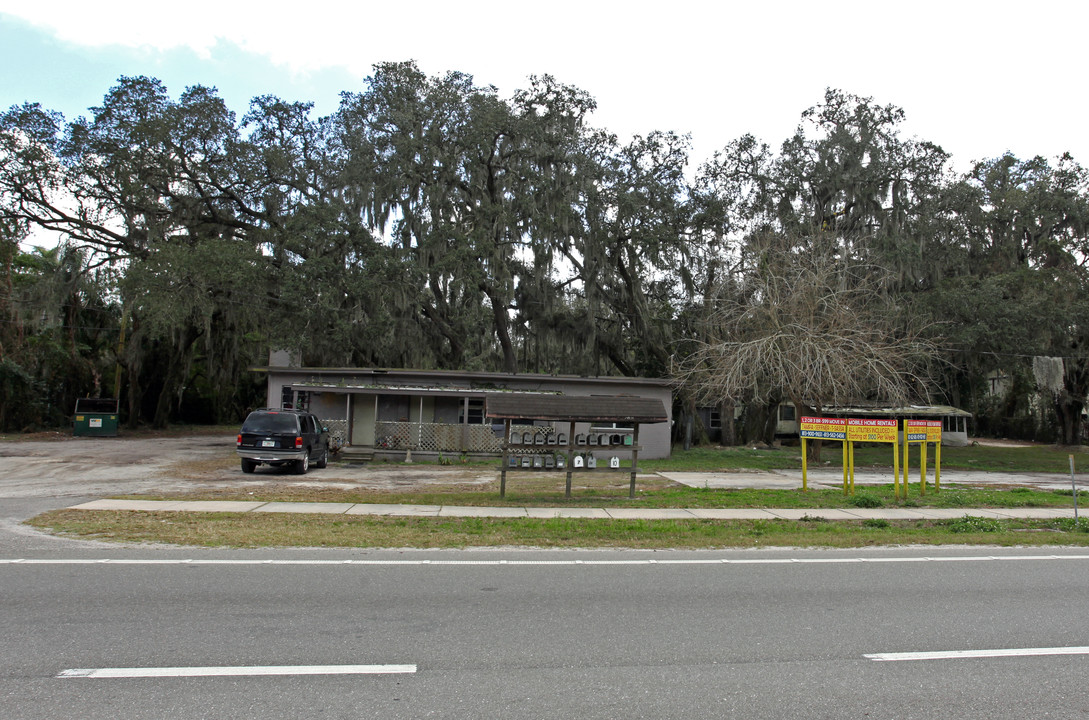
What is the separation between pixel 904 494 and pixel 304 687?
14165 mm

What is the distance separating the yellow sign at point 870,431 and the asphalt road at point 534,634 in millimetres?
6795

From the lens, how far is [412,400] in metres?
25.7

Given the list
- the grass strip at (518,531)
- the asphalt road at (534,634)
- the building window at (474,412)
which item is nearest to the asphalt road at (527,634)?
the asphalt road at (534,634)

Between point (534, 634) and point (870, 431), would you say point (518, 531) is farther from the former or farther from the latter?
point (870, 431)

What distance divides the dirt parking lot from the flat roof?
435 cm

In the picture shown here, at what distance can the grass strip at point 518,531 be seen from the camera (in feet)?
31.7

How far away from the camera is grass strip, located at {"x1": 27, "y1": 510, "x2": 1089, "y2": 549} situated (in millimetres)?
9664

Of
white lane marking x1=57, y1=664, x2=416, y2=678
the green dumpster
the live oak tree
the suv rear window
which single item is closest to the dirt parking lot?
the suv rear window

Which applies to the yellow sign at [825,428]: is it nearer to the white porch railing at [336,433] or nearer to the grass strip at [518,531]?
the grass strip at [518,531]

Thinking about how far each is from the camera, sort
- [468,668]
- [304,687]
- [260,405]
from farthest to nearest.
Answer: [260,405] < [468,668] < [304,687]

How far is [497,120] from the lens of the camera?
29.8m

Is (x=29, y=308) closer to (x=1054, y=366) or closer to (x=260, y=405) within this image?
(x=260, y=405)

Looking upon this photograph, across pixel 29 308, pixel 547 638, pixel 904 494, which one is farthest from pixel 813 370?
pixel 29 308

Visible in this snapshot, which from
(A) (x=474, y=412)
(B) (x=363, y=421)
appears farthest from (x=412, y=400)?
(A) (x=474, y=412)
